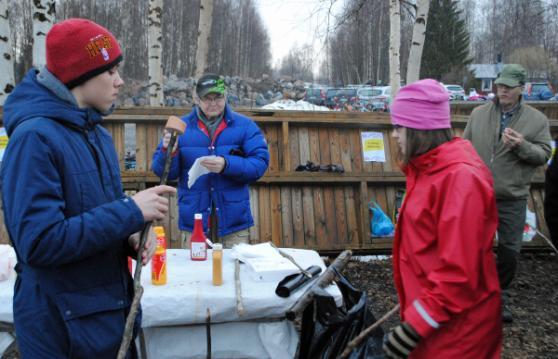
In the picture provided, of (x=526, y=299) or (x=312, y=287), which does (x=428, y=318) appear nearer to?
(x=312, y=287)

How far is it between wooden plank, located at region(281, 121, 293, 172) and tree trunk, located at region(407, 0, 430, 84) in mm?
4496

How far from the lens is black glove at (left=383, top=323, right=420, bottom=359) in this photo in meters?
2.02

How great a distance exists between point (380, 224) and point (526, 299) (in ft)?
6.19

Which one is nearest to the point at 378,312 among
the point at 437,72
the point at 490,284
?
the point at 490,284

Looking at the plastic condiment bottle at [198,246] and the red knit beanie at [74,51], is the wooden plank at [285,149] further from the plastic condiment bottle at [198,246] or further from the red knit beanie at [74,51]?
the red knit beanie at [74,51]

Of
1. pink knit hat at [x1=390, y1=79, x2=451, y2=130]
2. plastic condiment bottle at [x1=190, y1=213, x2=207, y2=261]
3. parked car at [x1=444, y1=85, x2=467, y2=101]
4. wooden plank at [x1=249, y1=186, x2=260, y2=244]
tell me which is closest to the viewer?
pink knit hat at [x1=390, y1=79, x2=451, y2=130]

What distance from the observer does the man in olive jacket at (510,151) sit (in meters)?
4.60

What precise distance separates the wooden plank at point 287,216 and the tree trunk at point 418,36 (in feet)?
16.1

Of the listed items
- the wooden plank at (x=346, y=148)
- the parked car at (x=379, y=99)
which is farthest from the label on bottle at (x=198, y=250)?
the parked car at (x=379, y=99)

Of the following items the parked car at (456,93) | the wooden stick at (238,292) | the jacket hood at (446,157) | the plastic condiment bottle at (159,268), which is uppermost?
the parked car at (456,93)

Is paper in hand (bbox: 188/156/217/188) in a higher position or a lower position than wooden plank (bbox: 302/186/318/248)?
higher

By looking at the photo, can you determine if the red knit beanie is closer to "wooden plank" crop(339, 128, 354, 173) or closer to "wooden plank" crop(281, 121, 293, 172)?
"wooden plank" crop(281, 121, 293, 172)

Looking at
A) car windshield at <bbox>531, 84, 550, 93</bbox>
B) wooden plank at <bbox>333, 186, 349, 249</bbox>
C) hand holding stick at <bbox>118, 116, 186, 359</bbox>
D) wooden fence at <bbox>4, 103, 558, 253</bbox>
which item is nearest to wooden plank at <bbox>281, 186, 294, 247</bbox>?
wooden fence at <bbox>4, 103, 558, 253</bbox>

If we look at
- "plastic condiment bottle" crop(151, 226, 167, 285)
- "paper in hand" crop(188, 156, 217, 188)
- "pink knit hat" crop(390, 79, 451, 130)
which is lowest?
"plastic condiment bottle" crop(151, 226, 167, 285)
